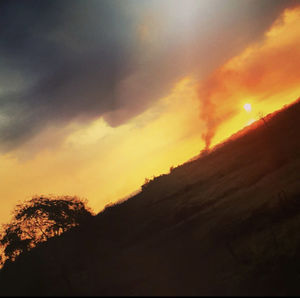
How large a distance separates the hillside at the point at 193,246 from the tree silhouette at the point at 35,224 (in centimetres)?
364

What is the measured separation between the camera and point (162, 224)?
5012cm

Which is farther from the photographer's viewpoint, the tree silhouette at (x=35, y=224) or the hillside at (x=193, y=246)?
the tree silhouette at (x=35, y=224)

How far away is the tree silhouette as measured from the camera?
48.1 meters

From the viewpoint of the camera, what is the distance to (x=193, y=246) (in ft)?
117

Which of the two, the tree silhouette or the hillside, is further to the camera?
the tree silhouette

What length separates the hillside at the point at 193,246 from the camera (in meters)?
25.8

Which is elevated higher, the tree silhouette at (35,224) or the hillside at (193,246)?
the tree silhouette at (35,224)

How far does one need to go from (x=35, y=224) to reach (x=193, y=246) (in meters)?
29.7

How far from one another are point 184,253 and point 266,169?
96.6 feet

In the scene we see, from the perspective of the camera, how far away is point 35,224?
48.6 metres

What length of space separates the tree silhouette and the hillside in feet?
11.9

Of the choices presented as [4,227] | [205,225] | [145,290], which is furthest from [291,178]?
[4,227]

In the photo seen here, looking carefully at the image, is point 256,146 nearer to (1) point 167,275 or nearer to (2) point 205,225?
(2) point 205,225

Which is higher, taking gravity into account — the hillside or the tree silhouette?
the tree silhouette
